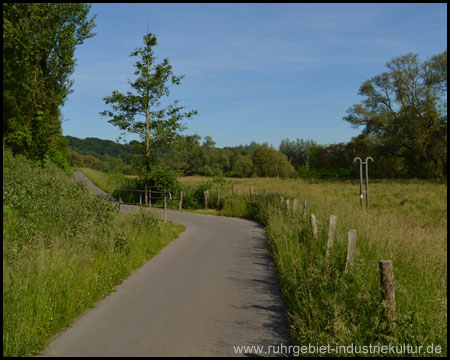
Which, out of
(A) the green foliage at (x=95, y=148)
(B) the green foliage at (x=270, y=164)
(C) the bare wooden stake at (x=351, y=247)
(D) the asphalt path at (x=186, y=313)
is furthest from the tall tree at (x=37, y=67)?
(A) the green foliage at (x=95, y=148)

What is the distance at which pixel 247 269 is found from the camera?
9008 mm

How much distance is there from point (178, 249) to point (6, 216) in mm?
4933

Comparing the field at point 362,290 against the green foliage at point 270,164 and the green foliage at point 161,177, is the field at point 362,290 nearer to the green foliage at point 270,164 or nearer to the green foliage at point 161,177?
the green foliage at point 161,177

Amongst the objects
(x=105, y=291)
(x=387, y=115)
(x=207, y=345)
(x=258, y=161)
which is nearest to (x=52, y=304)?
(x=105, y=291)

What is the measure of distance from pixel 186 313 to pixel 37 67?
61.8 feet

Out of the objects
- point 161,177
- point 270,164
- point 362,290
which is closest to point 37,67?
point 161,177

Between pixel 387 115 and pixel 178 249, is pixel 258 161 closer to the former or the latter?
pixel 387 115

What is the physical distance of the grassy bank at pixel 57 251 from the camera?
5281 mm

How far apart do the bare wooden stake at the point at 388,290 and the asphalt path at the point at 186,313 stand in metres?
1.34

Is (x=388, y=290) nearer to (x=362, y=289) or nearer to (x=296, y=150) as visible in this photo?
(x=362, y=289)

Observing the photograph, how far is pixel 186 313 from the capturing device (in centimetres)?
601

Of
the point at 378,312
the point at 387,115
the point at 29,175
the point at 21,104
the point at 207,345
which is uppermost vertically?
the point at 387,115

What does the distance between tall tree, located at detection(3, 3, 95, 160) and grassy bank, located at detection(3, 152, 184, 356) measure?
18.4 ft

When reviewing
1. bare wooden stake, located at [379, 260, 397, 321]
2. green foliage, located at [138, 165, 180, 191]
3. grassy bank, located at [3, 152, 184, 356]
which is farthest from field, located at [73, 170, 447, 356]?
green foliage, located at [138, 165, 180, 191]
